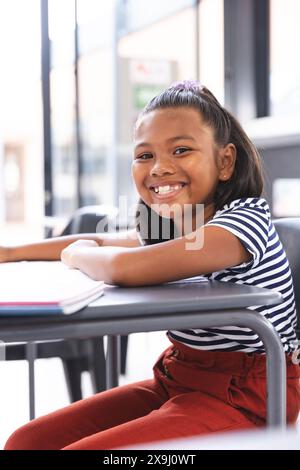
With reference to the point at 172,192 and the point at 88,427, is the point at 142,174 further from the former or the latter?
the point at 88,427

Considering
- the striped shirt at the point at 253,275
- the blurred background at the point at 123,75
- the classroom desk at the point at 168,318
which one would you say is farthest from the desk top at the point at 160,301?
the blurred background at the point at 123,75

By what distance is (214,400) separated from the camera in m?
0.83

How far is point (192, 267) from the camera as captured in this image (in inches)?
30.4

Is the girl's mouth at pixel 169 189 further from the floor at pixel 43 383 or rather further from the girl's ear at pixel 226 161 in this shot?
the floor at pixel 43 383

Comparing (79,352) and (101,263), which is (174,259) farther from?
(79,352)

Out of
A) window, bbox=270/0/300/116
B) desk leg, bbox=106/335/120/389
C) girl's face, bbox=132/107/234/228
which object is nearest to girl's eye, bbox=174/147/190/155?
girl's face, bbox=132/107/234/228

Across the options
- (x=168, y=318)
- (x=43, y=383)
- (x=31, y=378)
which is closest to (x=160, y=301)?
(x=168, y=318)

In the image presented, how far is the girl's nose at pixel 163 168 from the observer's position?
3.28 ft

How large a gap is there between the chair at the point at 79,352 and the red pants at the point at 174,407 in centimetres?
64

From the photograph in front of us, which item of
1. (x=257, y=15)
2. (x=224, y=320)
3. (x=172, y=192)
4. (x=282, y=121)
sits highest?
(x=257, y=15)

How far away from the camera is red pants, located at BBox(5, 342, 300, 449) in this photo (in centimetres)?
77

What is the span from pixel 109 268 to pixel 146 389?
28 centimetres

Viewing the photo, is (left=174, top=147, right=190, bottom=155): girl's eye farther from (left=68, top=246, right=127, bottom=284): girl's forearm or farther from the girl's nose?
(left=68, top=246, right=127, bottom=284): girl's forearm
